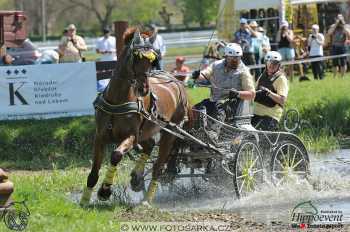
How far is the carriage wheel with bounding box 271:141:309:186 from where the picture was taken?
1275 centimetres

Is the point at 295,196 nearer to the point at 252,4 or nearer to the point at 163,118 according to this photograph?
the point at 163,118

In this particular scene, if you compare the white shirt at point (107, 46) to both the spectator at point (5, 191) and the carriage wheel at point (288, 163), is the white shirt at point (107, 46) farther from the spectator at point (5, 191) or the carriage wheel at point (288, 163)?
the spectator at point (5, 191)

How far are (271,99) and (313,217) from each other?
3188 mm

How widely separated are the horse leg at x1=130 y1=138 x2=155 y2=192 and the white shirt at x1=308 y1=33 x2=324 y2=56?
15.2m

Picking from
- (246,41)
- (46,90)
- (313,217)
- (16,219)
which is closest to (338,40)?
(246,41)

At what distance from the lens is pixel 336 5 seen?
1264 inches

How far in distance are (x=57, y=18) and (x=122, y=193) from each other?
63706 mm

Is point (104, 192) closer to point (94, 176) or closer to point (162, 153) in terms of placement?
point (94, 176)

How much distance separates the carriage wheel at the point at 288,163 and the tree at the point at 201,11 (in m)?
54.4

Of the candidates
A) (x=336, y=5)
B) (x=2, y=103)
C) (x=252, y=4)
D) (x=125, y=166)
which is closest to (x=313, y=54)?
(x=252, y=4)

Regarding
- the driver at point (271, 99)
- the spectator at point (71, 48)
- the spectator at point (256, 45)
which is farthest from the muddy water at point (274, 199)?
the spectator at point (256, 45)

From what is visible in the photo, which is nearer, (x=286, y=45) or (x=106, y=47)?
(x=106, y=47)

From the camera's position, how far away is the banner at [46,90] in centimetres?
1747

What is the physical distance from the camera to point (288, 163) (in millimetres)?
12961
